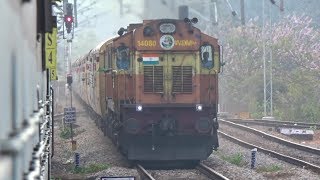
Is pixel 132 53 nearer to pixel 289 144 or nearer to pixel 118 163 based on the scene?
pixel 118 163

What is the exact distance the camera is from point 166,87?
13695 millimetres

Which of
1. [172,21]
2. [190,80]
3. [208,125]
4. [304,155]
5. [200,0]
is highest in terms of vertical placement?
[200,0]

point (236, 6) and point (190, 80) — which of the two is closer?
point (190, 80)

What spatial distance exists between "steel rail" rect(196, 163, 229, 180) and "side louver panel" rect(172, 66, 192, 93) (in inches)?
74.5

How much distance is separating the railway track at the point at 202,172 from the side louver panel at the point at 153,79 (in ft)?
6.18

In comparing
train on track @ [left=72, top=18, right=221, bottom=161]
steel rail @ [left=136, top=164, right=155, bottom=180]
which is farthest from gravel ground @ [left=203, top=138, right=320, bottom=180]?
steel rail @ [left=136, top=164, right=155, bottom=180]

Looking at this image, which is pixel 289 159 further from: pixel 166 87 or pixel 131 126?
pixel 131 126

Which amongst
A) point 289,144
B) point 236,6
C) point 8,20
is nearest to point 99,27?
point 236,6

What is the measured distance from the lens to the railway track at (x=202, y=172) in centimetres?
1223

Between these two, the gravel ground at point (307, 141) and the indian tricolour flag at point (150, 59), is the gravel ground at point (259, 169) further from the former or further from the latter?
the gravel ground at point (307, 141)

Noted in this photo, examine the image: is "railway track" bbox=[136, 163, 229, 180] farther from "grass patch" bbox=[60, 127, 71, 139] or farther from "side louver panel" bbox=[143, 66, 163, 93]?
"grass patch" bbox=[60, 127, 71, 139]

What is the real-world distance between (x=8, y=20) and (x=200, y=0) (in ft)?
205

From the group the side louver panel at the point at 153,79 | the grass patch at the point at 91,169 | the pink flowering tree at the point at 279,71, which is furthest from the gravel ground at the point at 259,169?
the pink flowering tree at the point at 279,71

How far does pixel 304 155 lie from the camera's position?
17.1 meters
